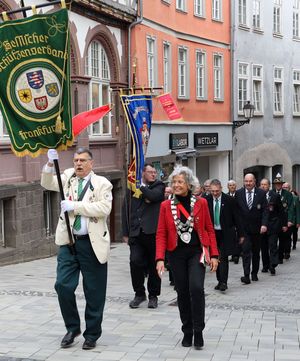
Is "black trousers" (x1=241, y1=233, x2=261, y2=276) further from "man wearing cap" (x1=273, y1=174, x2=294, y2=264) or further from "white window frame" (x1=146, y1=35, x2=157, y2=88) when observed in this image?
"white window frame" (x1=146, y1=35, x2=157, y2=88)

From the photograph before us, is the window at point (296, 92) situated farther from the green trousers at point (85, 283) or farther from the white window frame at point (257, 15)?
the green trousers at point (85, 283)

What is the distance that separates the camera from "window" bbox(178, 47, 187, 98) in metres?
28.7

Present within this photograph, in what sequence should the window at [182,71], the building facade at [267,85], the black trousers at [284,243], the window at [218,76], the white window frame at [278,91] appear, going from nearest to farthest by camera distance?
the black trousers at [284,243], the window at [182,71], the window at [218,76], the building facade at [267,85], the white window frame at [278,91]

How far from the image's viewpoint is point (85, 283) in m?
8.20

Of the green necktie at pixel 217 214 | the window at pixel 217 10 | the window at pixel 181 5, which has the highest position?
the window at pixel 217 10

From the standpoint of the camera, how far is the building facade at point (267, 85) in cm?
3338

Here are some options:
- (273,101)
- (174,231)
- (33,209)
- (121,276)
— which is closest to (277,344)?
(174,231)

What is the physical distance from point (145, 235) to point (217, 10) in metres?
22.3

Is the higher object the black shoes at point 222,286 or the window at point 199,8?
the window at point 199,8

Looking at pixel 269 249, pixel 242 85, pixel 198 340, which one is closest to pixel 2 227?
pixel 269 249

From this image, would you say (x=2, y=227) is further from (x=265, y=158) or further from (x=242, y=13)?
(x=265, y=158)

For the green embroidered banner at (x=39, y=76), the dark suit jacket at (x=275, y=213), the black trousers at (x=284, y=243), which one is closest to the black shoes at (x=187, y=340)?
the green embroidered banner at (x=39, y=76)

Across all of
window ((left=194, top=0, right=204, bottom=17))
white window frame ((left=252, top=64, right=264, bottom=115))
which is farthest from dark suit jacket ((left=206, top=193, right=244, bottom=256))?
white window frame ((left=252, top=64, right=264, bottom=115))

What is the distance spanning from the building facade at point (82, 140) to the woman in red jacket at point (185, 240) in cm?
804
